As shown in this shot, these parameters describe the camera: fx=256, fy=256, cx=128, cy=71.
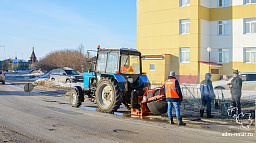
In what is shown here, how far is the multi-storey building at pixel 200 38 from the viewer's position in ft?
86.8

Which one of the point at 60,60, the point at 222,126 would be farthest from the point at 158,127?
the point at 60,60

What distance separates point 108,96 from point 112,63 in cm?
142

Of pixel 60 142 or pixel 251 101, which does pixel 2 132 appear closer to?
pixel 60 142

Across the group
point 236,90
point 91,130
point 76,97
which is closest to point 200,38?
point 236,90

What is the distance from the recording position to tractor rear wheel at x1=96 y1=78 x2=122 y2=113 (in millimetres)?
9836

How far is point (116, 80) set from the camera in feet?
33.6

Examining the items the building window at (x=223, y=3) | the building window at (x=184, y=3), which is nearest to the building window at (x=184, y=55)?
the building window at (x=184, y=3)

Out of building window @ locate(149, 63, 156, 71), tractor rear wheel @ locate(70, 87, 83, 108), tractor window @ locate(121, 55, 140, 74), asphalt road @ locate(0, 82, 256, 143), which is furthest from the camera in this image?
building window @ locate(149, 63, 156, 71)

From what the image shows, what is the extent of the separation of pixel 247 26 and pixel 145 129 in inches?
906

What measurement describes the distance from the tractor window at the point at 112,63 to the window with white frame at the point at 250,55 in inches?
802

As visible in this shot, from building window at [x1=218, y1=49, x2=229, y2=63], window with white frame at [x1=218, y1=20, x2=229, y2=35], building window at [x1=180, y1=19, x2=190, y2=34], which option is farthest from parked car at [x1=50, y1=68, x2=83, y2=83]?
window with white frame at [x1=218, y1=20, x2=229, y2=35]

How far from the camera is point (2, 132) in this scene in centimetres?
695

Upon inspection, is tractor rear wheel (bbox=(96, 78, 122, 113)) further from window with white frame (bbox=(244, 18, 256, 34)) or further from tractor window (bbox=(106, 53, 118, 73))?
window with white frame (bbox=(244, 18, 256, 34))

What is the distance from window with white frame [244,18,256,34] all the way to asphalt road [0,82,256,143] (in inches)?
857
